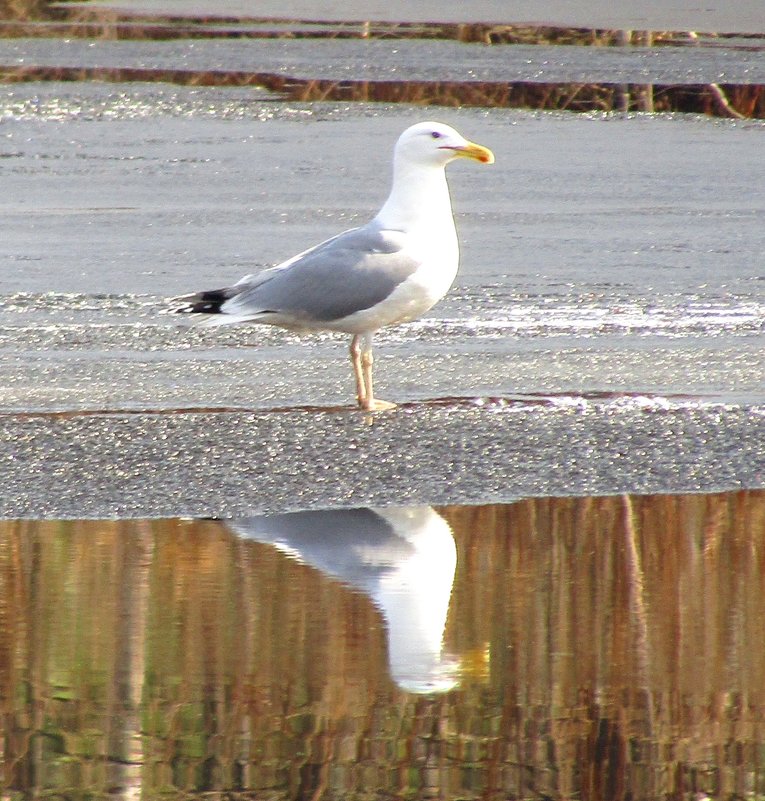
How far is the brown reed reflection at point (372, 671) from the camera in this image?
3613 mm

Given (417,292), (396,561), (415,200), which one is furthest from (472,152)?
(396,561)

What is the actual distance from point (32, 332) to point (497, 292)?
8.29 feet

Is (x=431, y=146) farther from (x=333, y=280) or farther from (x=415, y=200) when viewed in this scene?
→ (x=333, y=280)

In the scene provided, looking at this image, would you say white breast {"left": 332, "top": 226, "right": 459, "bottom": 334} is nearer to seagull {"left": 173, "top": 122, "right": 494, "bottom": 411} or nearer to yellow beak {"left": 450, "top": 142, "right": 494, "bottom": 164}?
seagull {"left": 173, "top": 122, "right": 494, "bottom": 411}

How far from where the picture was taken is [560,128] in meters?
15.2

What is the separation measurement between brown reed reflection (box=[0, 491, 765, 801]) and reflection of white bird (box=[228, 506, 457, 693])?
5 centimetres

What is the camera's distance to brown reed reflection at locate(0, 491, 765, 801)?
3.61m

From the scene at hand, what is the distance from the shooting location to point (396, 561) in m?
5.04

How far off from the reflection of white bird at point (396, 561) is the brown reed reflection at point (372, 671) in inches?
1.9

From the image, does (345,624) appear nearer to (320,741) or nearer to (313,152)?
(320,741)

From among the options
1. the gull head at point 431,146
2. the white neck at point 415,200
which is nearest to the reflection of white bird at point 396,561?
the white neck at point 415,200

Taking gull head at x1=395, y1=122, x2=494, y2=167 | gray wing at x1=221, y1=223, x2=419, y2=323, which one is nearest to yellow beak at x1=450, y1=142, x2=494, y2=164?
gull head at x1=395, y1=122, x2=494, y2=167

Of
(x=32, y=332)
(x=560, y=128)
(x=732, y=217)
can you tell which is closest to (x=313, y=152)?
(x=560, y=128)

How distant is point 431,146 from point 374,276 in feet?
2.42
